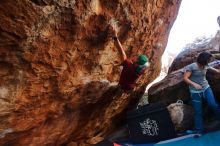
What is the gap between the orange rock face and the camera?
3.95 meters

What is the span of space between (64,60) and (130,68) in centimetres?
150

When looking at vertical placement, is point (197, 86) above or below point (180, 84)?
below

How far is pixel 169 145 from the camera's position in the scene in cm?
594

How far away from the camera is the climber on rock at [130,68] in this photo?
551 centimetres

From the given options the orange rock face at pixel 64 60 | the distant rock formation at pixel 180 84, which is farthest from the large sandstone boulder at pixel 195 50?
the orange rock face at pixel 64 60

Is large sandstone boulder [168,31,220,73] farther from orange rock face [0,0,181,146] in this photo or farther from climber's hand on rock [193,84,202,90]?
climber's hand on rock [193,84,202,90]

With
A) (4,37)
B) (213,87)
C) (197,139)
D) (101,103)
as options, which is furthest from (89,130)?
(4,37)

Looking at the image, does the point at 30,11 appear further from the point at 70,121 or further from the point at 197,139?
the point at 197,139

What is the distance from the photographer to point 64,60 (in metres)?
4.76

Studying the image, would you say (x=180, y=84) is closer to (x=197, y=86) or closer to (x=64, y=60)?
(x=197, y=86)

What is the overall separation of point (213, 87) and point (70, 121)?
3.73m

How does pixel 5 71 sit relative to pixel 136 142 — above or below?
above

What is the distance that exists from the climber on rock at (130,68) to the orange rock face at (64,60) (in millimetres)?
167

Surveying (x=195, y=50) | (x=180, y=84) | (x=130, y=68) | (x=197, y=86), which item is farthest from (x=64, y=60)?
(x=195, y=50)
